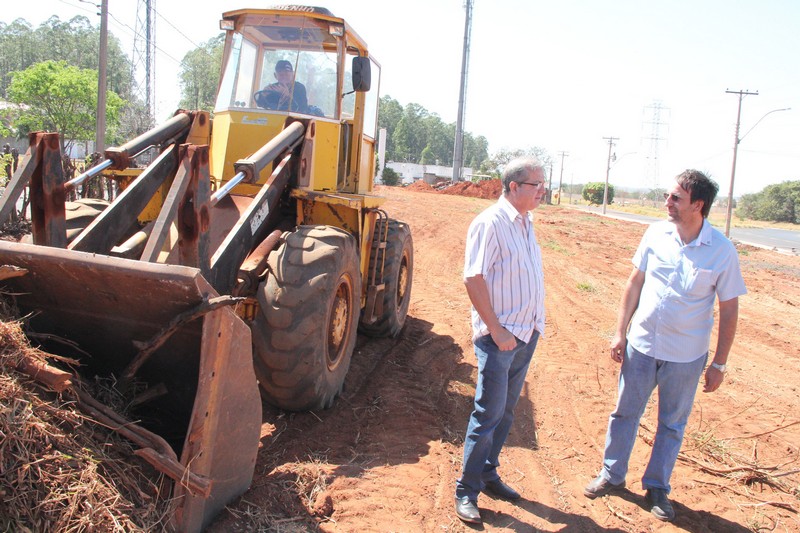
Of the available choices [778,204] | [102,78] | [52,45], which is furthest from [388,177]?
[52,45]

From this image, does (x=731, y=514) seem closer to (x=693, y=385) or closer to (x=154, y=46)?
(x=693, y=385)

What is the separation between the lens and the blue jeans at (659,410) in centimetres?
397

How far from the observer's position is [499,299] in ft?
11.8

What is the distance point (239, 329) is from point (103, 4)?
1656 centimetres

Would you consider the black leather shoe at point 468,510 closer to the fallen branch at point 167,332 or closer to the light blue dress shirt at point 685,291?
the light blue dress shirt at point 685,291

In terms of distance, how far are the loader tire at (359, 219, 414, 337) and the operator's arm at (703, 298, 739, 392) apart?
3.41 meters

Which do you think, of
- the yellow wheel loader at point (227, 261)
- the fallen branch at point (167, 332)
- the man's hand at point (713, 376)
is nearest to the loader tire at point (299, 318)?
the yellow wheel loader at point (227, 261)

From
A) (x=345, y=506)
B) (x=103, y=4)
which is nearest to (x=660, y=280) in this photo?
(x=345, y=506)

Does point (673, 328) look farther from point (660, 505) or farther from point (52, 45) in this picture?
point (52, 45)

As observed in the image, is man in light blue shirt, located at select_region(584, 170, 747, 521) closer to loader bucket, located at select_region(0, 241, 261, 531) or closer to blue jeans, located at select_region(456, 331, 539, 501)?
blue jeans, located at select_region(456, 331, 539, 501)

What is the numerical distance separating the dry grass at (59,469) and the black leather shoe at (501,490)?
204cm

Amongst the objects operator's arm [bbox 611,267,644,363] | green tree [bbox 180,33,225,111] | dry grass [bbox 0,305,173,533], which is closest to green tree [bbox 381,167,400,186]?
green tree [bbox 180,33,225,111]

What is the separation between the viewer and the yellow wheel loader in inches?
118

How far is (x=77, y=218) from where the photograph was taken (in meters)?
5.20
